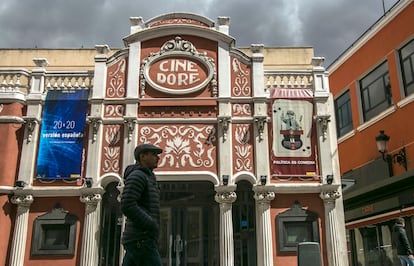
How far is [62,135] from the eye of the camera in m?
13.8

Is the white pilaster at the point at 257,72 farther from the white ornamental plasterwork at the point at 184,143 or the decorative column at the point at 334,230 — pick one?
the decorative column at the point at 334,230

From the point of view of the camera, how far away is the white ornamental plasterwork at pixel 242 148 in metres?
13.5

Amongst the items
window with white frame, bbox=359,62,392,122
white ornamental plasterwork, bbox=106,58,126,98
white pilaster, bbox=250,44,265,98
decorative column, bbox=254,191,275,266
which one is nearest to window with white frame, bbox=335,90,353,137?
window with white frame, bbox=359,62,392,122

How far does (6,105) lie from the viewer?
1389cm

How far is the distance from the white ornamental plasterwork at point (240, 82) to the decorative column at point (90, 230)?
5288mm

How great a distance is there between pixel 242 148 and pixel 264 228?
2.45 m

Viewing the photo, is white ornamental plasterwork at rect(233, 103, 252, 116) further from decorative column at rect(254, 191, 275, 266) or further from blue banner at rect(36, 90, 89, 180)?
blue banner at rect(36, 90, 89, 180)

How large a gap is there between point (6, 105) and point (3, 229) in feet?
12.3

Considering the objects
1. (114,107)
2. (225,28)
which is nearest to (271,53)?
(225,28)

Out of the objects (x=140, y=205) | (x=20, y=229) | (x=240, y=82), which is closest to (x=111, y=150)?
(x=20, y=229)

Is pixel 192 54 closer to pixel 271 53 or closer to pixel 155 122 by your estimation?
pixel 155 122

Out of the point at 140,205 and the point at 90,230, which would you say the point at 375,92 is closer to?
the point at 90,230

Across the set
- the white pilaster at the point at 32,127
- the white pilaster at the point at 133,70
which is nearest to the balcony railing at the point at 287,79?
the white pilaster at the point at 133,70

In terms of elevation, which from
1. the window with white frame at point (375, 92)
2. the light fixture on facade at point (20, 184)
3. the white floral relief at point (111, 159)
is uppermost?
the window with white frame at point (375, 92)
